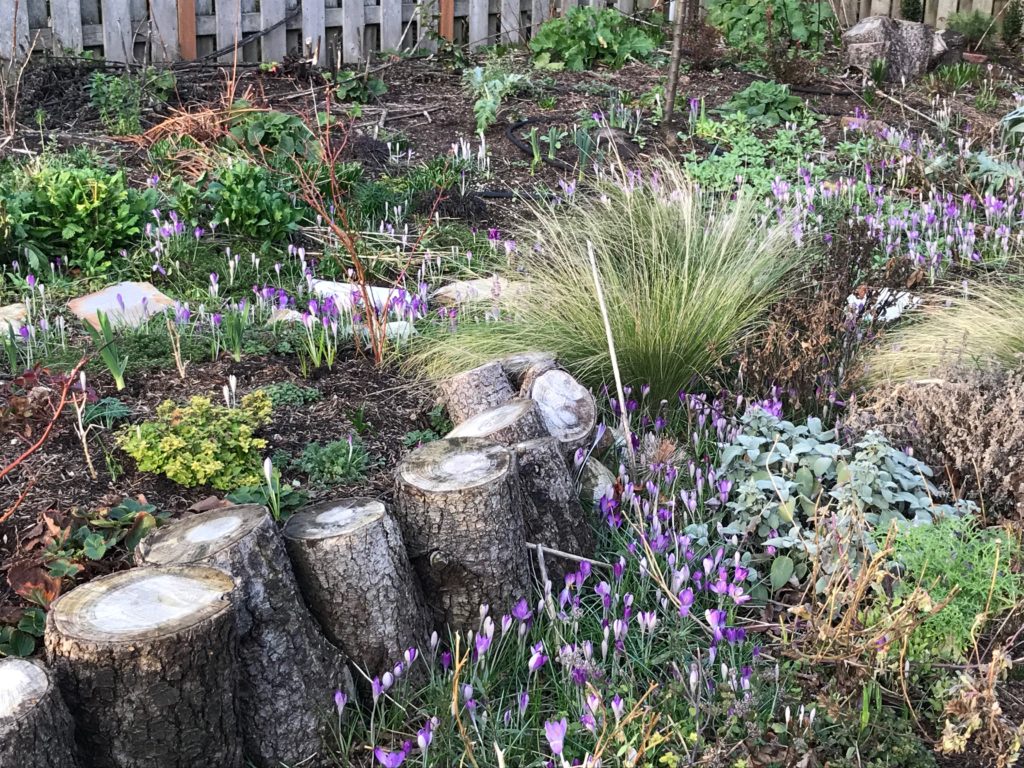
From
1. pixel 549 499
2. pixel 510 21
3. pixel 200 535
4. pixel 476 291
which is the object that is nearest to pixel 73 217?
pixel 476 291

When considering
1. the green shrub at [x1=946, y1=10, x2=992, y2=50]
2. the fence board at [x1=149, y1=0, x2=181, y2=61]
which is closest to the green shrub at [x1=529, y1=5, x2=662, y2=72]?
the fence board at [x1=149, y1=0, x2=181, y2=61]

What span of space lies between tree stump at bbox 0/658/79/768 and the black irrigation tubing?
4.91 m

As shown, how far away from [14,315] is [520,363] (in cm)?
204

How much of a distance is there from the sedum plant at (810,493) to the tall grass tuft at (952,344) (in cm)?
61

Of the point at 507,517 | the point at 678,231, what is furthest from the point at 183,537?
the point at 678,231

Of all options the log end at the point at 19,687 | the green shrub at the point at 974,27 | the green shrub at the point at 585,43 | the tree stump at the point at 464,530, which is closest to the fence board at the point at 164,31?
the green shrub at the point at 585,43

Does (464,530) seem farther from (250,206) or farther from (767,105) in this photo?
(767,105)

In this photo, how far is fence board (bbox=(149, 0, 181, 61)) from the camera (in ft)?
26.2

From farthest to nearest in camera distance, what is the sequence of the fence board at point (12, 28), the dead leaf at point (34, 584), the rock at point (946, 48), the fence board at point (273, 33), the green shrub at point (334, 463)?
the rock at point (946, 48), the fence board at point (273, 33), the fence board at point (12, 28), the green shrub at point (334, 463), the dead leaf at point (34, 584)

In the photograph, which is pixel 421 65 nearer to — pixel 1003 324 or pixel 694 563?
pixel 1003 324

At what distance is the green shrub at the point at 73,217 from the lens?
15.7ft

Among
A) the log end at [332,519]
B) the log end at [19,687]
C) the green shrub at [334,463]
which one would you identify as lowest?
the log end at [19,687]

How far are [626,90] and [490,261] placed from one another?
371cm

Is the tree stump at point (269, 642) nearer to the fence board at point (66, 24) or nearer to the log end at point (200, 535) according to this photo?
the log end at point (200, 535)
